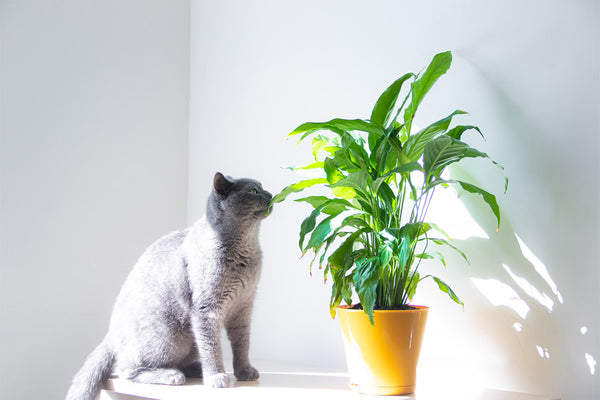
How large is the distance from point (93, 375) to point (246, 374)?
0.44 meters

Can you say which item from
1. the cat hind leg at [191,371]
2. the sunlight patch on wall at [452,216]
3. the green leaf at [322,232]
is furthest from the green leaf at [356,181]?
the cat hind leg at [191,371]

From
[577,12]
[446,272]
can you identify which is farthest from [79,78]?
[577,12]

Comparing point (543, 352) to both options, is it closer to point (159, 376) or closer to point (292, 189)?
point (292, 189)

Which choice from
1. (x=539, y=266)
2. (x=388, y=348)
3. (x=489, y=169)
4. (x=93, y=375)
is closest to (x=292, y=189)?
(x=388, y=348)

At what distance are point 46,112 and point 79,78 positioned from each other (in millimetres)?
193

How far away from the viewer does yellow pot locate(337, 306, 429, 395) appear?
Result: 3.74 feet

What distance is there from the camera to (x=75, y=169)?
1.83 m

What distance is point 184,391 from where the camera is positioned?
1.25 meters

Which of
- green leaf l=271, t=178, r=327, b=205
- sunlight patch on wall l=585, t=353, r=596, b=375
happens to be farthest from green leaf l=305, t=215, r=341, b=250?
sunlight patch on wall l=585, t=353, r=596, b=375

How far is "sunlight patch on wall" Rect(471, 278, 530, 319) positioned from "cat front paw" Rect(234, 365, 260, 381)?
0.67 meters

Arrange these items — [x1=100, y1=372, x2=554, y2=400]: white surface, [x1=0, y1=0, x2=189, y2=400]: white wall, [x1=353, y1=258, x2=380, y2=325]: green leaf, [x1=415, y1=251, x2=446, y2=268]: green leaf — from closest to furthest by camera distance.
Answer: [x1=353, y1=258, x2=380, y2=325]: green leaf, [x1=100, y1=372, x2=554, y2=400]: white surface, [x1=415, y1=251, x2=446, y2=268]: green leaf, [x1=0, y1=0, x2=189, y2=400]: white wall

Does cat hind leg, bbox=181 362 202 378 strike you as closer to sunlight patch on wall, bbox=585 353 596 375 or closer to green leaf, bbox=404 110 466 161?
green leaf, bbox=404 110 466 161

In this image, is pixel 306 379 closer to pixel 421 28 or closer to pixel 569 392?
pixel 569 392

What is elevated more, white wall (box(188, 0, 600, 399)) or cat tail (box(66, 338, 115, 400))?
white wall (box(188, 0, 600, 399))
